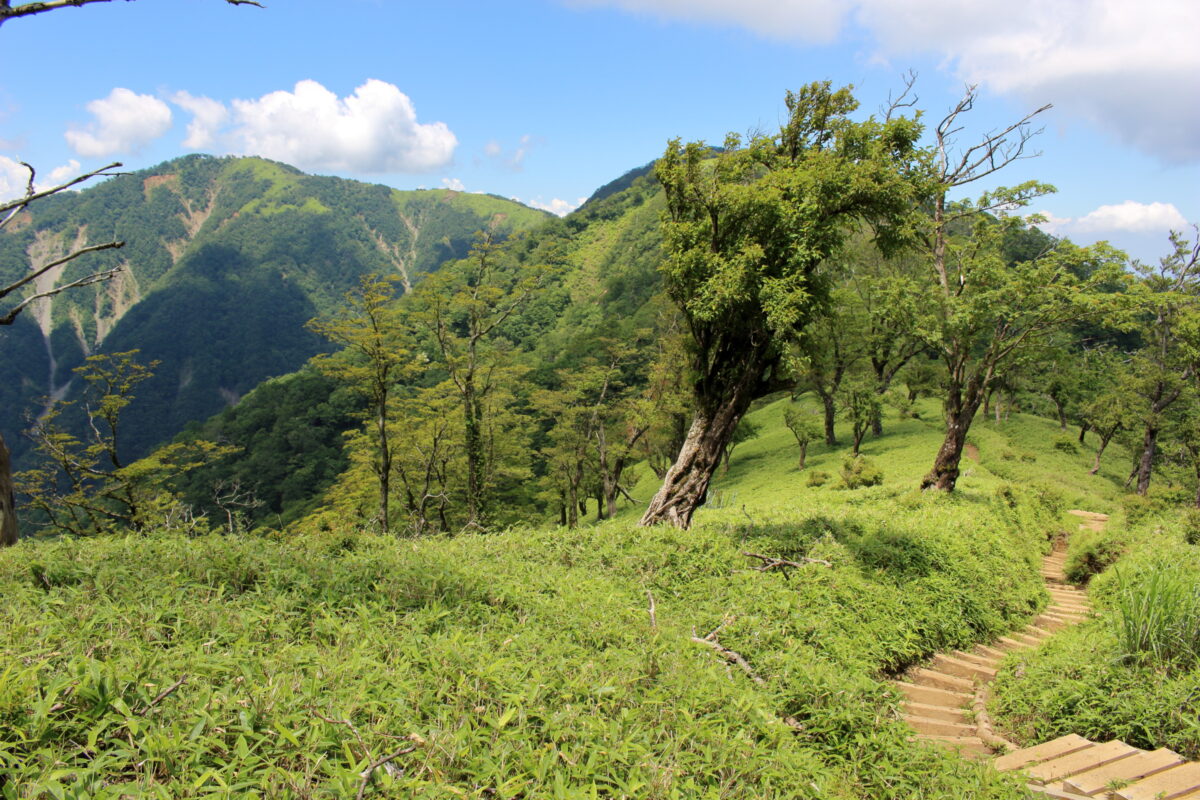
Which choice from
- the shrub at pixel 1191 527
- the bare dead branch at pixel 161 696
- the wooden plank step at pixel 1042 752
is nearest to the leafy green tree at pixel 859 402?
the shrub at pixel 1191 527

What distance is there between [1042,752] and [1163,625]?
7.52 feet

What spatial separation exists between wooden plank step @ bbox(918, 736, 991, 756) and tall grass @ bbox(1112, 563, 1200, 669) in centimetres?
185

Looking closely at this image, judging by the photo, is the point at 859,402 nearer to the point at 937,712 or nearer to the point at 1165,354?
the point at 1165,354

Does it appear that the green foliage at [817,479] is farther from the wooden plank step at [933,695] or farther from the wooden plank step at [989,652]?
the wooden plank step at [933,695]

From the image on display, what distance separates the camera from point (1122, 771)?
420cm

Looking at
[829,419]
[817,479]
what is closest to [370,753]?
[817,479]

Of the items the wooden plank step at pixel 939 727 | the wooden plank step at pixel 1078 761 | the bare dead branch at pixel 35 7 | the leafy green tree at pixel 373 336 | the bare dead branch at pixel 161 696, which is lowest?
the wooden plank step at pixel 939 727

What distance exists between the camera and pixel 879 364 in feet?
110

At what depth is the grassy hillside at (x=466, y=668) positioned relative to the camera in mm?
2750

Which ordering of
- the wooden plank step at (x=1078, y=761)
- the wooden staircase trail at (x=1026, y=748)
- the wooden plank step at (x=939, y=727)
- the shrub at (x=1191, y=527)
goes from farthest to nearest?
the shrub at (x=1191, y=527)
the wooden plank step at (x=939, y=727)
the wooden plank step at (x=1078, y=761)
the wooden staircase trail at (x=1026, y=748)

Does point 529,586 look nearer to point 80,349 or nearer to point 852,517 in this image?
point 852,517

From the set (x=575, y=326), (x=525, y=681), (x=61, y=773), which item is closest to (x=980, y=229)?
(x=525, y=681)

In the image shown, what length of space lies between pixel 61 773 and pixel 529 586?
3745 mm

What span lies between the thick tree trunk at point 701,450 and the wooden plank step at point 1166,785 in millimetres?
5698
